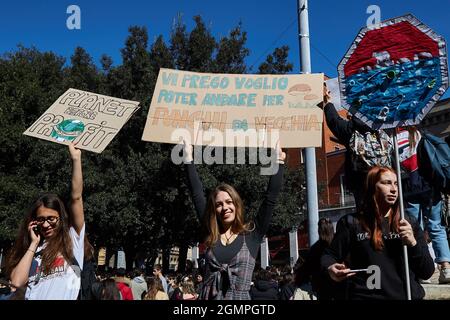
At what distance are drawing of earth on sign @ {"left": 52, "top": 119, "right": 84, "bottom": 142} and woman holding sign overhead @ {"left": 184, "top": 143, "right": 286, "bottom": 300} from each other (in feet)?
4.27

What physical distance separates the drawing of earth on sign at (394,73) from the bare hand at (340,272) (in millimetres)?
1293

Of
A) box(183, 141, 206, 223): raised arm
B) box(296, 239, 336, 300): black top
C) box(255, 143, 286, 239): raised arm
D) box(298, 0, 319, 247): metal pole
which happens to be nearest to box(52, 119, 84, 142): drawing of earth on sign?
box(183, 141, 206, 223): raised arm

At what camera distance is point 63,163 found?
19.1 meters

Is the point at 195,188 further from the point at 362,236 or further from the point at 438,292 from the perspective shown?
the point at 438,292

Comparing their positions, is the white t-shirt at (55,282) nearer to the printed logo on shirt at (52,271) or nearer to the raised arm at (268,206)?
the printed logo on shirt at (52,271)

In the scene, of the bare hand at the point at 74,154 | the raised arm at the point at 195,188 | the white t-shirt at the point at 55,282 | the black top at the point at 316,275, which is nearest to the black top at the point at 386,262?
the black top at the point at 316,275

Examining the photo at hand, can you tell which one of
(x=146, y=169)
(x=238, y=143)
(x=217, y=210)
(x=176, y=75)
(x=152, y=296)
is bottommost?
(x=152, y=296)

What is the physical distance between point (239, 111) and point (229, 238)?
1.82m

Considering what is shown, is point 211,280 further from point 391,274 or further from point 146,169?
point 146,169

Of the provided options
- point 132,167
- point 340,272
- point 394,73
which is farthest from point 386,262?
point 132,167

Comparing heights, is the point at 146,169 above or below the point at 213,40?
below
